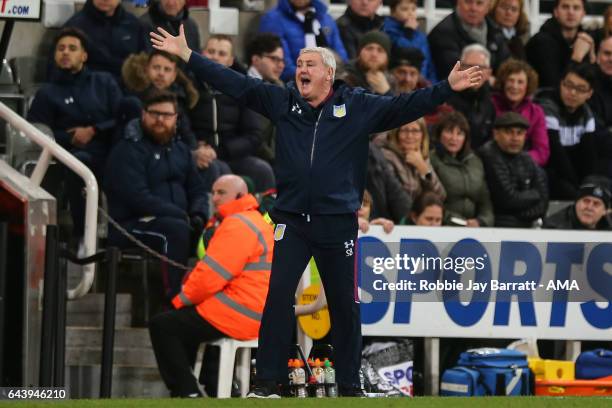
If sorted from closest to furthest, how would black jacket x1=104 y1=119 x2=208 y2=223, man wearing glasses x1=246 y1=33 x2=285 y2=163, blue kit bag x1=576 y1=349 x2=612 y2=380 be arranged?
blue kit bag x1=576 y1=349 x2=612 y2=380, black jacket x1=104 y1=119 x2=208 y2=223, man wearing glasses x1=246 y1=33 x2=285 y2=163

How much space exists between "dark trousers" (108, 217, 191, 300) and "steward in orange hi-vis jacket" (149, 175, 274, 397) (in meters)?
0.94

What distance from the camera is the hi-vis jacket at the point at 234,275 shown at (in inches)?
446

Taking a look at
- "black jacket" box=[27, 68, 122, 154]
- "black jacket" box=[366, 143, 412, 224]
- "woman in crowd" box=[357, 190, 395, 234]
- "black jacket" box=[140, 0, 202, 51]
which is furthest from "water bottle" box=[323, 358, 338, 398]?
"black jacket" box=[140, 0, 202, 51]

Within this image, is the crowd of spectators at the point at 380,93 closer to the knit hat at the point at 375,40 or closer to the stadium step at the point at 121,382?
the knit hat at the point at 375,40

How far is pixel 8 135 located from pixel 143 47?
181cm

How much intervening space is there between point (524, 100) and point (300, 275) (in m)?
6.82

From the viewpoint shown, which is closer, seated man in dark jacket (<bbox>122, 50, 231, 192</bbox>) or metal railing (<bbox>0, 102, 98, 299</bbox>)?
metal railing (<bbox>0, 102, 98, 299</bbox>)

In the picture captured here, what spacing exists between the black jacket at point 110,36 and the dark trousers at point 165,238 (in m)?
2.03

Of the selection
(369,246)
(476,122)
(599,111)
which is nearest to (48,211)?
(369,246)

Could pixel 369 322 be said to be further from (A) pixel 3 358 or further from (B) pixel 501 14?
(B) pixel 501 14

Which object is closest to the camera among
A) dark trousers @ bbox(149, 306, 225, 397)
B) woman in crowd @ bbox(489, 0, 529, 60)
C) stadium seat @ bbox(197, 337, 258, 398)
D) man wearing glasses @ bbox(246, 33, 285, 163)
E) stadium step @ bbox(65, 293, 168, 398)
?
dark trousers @ bbox(149, 306, 225, 397)

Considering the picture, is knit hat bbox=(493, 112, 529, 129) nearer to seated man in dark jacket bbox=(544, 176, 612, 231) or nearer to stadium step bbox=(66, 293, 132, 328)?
seated man in dark jacket bbox=(544, 176, 612, 231)

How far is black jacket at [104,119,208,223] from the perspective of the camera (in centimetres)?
1270

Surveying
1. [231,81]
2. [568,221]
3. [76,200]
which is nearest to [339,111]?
[231,81]
